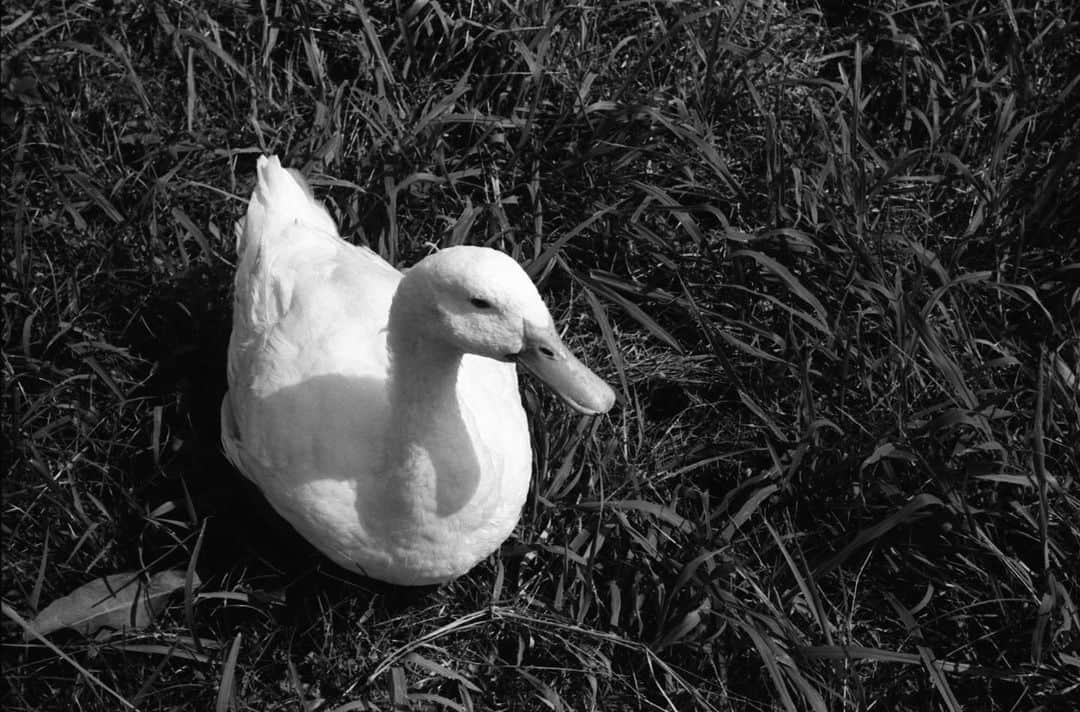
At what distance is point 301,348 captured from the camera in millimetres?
2857

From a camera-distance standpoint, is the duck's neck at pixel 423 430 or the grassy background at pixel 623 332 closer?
the duck's neck at pixel 423 430

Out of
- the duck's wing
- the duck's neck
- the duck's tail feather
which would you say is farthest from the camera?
the duck's tail feather

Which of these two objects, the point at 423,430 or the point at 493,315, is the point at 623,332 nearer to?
the point at 423,430

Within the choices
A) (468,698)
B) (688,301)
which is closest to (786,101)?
(688,301)

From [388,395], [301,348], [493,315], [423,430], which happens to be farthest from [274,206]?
[493,315]

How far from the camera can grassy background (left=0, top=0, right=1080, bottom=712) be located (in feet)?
9.85

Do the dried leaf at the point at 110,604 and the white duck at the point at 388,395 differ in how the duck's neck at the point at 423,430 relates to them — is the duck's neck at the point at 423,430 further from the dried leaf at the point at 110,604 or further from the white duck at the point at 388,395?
the dried leaf at the point at 110,604

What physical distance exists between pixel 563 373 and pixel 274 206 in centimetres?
122

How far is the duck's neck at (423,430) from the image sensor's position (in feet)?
8.08

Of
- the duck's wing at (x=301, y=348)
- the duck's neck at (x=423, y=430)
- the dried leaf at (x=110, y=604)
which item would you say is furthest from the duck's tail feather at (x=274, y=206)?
the dried leaf at (x=110, y=604)

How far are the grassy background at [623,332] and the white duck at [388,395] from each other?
0.33m

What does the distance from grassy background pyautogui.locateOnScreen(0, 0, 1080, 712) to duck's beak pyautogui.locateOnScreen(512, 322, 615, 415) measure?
30.4 inches

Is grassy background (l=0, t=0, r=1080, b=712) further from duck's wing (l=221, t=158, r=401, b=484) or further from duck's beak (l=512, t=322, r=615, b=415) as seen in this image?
duck's beak (l=512, t=322, r=615, b=415)

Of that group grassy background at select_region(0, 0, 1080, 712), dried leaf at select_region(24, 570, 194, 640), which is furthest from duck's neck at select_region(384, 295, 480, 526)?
dried leaf at select_region(24, 570, 194, 640)
